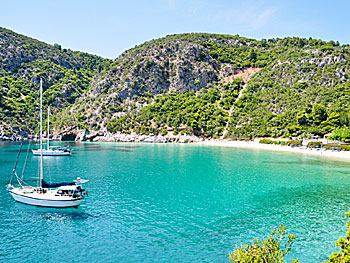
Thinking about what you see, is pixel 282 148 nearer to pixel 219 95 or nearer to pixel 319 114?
pixel 319 114

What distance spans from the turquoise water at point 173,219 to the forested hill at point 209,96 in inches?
3364

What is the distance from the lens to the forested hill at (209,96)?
4911 inches

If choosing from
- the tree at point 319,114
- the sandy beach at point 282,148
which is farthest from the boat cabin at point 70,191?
the tree at point 319,114

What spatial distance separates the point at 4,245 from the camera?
64.4 feet

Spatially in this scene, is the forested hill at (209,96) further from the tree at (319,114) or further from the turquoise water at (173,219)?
the turquoise water at (173,219)

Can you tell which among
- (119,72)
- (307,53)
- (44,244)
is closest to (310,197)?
(44,244)

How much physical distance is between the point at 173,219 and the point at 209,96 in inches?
5856

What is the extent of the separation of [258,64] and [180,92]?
223ft

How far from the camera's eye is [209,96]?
168250 mm

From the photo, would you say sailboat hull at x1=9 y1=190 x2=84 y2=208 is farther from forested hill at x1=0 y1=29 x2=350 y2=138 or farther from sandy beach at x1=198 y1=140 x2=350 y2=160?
forested hill at x1=0 y1=29 x2=350 y2=138

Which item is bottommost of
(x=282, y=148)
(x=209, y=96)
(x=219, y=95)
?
(x=282, y=148)

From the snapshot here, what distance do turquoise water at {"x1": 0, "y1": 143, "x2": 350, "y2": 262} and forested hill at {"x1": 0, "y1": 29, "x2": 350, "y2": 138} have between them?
280ft

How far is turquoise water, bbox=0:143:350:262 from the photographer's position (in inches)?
753

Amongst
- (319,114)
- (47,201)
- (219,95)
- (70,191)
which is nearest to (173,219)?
(70,191)
